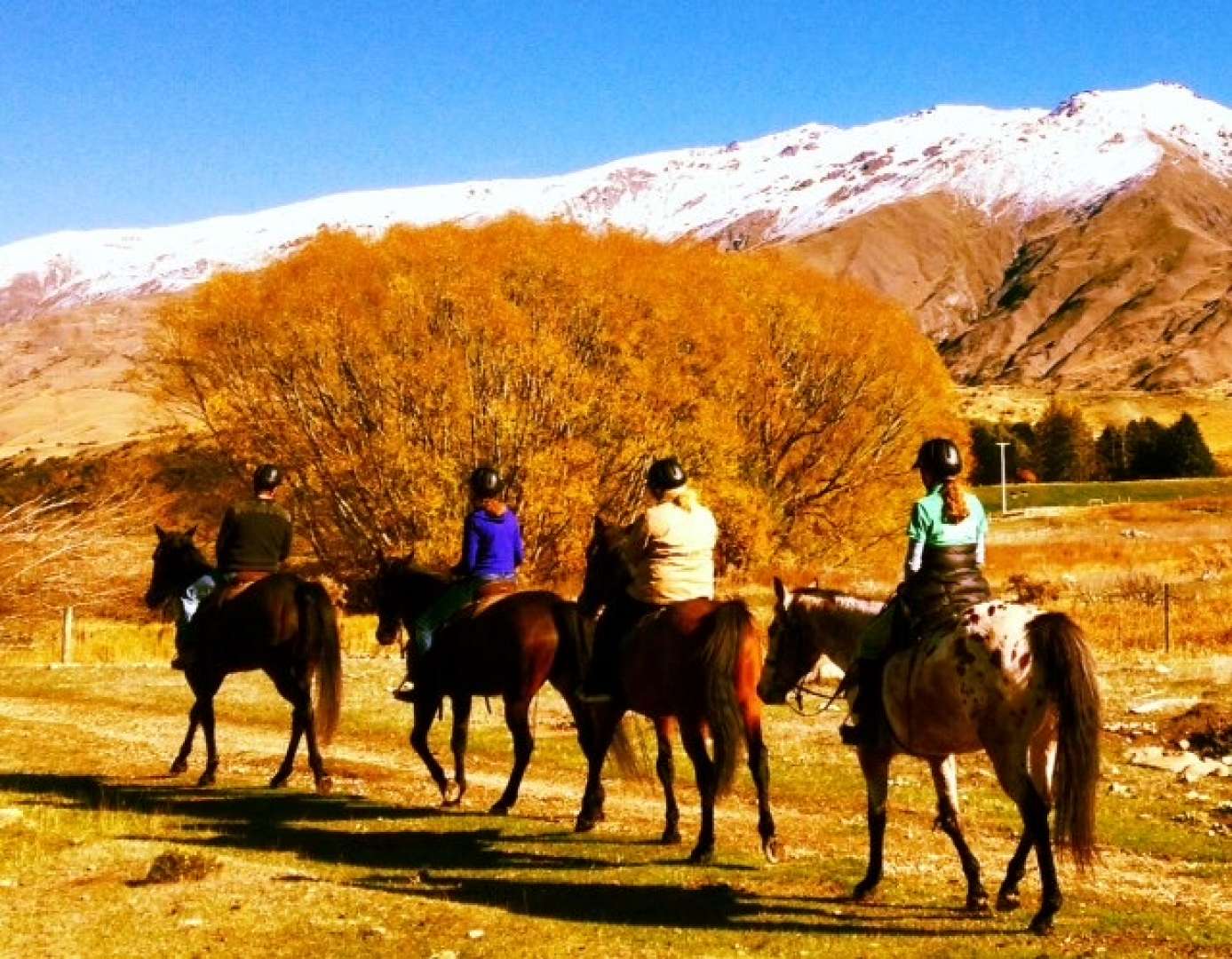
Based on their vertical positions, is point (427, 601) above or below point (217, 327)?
below

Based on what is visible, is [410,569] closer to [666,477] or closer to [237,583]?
[237,583]

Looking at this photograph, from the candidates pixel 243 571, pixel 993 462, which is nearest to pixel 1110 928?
pixel 243 571

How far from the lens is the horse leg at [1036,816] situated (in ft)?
30.9

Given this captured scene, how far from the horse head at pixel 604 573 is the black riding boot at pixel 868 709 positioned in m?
2.82

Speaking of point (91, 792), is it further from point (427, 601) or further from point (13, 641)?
point (13, 641)

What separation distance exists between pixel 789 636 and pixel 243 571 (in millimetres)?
7712

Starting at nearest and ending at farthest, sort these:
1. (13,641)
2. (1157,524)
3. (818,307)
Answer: (13,641)
(818,307)
(1157,524)

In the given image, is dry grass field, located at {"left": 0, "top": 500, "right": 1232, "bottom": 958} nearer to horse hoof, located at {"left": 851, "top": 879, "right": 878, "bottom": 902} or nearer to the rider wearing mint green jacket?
horse hoof, located at {"left": 851, "top": 879, "right": 878, "bottom": 902}

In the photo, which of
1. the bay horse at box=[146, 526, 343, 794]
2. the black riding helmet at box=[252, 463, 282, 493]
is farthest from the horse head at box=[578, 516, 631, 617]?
the black riding helmet at box=[252, 463, 282, 493]

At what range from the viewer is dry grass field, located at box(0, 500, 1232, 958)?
962 centimetres

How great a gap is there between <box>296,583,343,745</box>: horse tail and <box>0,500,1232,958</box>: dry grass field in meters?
1.00

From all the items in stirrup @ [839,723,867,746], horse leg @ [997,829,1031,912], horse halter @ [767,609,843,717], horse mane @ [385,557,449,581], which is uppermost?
horse mane @ [385,557,449,581]

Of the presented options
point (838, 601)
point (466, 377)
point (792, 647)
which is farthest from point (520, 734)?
point (466, 377)

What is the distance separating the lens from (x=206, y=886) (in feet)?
35.1
